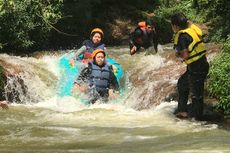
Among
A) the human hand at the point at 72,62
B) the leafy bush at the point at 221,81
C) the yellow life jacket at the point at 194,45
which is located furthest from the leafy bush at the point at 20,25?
the yellow life jacket at the point at 194,45

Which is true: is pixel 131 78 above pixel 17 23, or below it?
below

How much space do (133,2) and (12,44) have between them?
938 centimetres

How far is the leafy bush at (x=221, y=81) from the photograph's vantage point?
27.3 feet

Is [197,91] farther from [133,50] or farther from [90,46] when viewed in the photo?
[90,46]

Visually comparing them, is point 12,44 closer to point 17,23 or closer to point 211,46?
point 17,23

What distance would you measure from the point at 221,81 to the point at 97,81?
2.20m

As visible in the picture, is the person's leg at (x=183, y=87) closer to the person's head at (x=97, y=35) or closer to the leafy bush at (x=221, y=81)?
the leafy bush at (x=221, y=81)

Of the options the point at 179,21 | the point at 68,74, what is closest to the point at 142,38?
the point at 179,21

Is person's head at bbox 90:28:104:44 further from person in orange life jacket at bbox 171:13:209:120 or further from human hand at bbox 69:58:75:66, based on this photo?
person in orange life jacket at bbox 171:13:209:120

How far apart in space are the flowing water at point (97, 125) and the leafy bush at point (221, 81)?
652mm

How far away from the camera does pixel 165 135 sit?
23.0 ft

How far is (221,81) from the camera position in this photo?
28.2 feet

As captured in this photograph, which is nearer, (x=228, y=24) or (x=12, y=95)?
(x=12, y=95)

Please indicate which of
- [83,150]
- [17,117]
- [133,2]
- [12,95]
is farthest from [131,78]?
[133,2]
